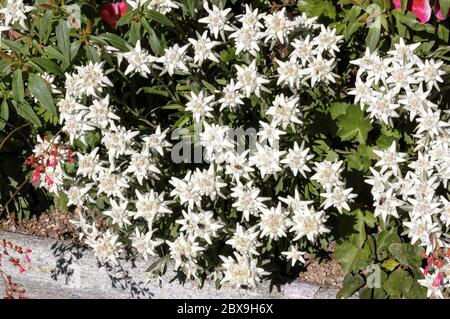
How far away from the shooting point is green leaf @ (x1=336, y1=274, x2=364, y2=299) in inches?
101

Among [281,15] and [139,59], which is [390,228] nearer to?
[281,15]

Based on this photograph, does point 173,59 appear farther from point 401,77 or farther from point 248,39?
point 401,77

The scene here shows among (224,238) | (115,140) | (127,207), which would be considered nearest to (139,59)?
(115,140)

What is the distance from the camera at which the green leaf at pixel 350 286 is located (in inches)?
101

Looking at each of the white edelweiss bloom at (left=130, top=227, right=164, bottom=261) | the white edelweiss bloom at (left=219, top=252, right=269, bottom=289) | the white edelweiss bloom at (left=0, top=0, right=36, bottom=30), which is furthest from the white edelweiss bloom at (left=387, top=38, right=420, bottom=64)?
the white edelweiss bloom at (left=0, top=0, right=36, bottom=30)

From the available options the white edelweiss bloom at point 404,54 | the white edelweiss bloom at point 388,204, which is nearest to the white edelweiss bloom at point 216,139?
the white edelweiss bloom at point 388,204

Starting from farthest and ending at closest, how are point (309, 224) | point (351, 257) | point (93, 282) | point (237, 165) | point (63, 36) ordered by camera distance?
1. point (93, 282)
2. point (351, 257)
3. point (63, 36)
4. point (237, 165)
5. point (309, 224)

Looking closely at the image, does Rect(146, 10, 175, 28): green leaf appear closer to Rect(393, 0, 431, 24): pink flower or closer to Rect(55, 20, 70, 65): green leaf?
Rect(55, 20, 70, 65): green leaf

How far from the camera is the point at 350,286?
258 cm

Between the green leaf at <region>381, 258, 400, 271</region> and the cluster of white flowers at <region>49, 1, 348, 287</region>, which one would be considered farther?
the green leaf at <region>381, 258, 400, 271</region>

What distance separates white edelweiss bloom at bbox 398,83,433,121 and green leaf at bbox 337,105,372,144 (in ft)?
0.87

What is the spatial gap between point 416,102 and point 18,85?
147cm

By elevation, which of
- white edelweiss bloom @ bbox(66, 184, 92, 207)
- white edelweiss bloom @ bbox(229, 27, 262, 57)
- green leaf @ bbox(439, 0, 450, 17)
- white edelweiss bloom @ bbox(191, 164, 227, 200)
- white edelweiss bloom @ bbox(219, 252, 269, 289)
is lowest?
white edelweiss bloom @ bbox(219, 252, 269, 289)

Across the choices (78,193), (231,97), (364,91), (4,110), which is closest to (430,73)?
(364,91)
